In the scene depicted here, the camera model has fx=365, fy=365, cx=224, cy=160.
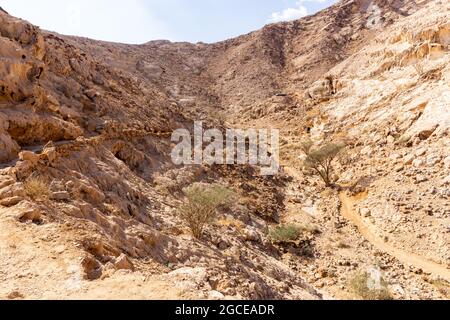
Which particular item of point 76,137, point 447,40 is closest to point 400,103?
point 447,40

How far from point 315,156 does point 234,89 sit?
23.1 meters

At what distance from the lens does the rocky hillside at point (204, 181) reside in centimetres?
616

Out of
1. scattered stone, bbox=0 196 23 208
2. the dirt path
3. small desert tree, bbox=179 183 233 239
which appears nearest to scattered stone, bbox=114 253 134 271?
scattered stone, bbox=0 196 23 208

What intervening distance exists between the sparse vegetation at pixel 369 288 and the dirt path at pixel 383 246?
2.05m

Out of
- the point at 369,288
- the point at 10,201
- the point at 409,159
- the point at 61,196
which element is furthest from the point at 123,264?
the point at 409,159

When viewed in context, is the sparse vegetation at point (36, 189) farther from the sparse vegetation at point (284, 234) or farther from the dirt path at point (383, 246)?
the dirt path at point (383, 246)

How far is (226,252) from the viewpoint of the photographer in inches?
384

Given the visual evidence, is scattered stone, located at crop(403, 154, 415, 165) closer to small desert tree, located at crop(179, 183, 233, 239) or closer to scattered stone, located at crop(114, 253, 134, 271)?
small desert tree, located at crop(179, 183, 233, 239)

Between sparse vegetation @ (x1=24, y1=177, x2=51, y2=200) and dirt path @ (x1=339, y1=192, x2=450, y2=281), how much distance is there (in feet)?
35.5

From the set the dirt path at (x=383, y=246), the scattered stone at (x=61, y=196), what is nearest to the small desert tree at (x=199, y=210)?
the scattered stone at (x=61, y=196)

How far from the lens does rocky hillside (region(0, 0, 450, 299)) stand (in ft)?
20.2

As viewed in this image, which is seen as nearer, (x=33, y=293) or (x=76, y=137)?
(x=33, y=293)

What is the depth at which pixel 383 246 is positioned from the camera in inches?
510
